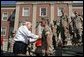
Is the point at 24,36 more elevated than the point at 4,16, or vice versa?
the point at 4,16

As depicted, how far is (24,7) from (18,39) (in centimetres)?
3589

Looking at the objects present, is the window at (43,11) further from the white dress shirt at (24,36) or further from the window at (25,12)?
the white dress shirt at (24,36)

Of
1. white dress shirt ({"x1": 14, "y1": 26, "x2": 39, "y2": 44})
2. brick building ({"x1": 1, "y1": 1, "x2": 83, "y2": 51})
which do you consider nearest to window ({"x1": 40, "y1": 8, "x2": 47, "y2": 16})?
brick building ({"x1": 1, "y1": 1, "x2": 83, "y2": 51})

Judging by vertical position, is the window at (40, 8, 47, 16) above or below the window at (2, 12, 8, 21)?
above

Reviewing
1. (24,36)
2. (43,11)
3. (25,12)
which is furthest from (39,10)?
(24,36)

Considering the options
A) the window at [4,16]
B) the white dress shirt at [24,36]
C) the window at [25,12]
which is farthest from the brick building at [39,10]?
the white dress shirt at [24,36]

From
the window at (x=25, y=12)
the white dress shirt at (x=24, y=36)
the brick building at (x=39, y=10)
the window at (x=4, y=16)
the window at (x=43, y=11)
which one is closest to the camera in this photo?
the white dress shirt at (x=24, y=36)

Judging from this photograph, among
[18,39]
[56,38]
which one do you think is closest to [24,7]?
[56,38]

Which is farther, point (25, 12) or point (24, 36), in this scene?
point (25, 12)

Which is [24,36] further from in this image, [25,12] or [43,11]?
[25,12]

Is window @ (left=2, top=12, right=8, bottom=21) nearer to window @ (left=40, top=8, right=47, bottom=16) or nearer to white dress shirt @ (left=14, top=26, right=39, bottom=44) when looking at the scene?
window @ (left=40, top=8, right=47, bottom=16)

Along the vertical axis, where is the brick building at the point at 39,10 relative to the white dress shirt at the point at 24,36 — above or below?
above

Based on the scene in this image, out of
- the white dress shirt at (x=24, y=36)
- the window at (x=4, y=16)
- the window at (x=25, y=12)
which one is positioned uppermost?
the window at (x=25, y=12)

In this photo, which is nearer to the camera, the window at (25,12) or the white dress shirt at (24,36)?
the white dress shirt at (24,36)
